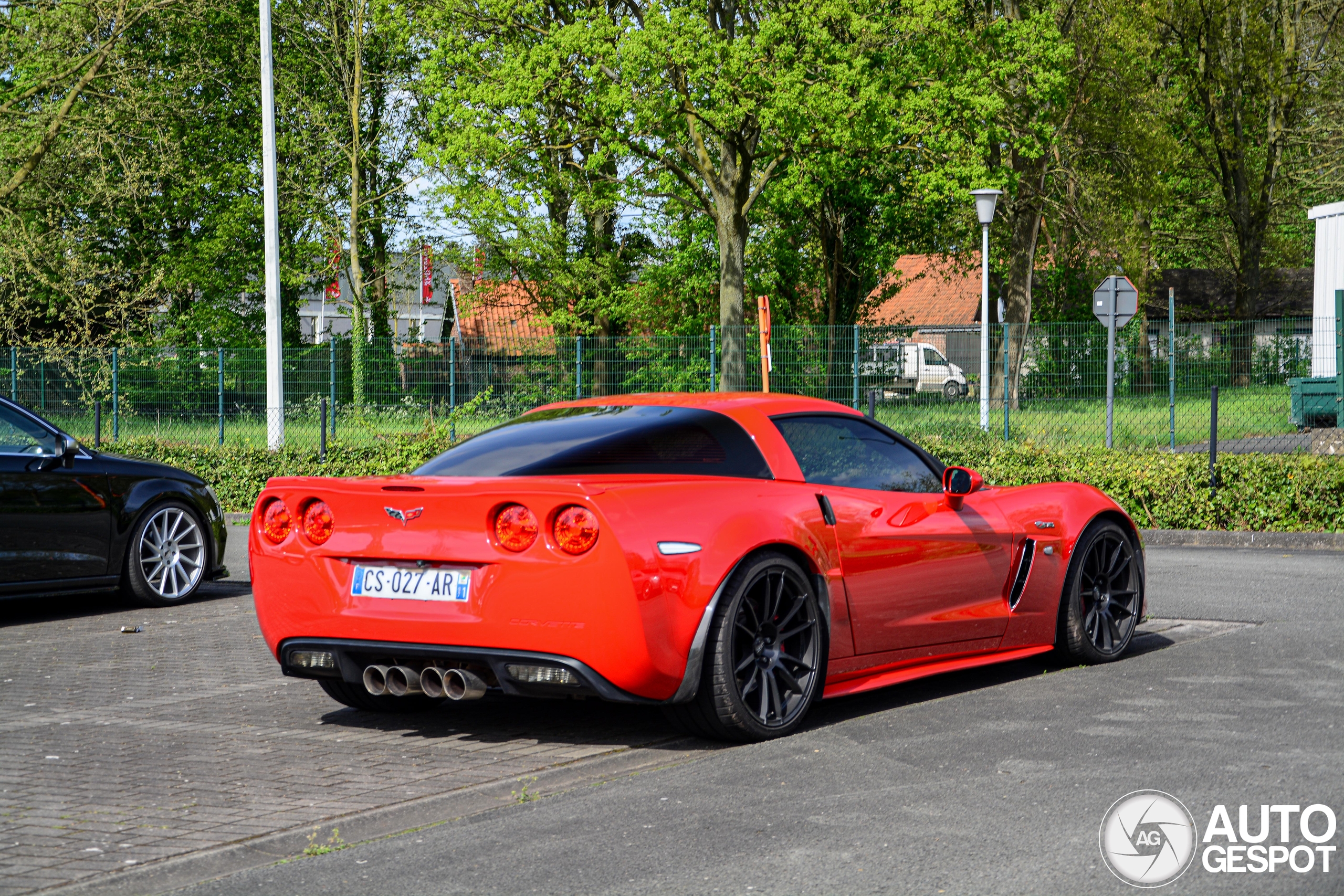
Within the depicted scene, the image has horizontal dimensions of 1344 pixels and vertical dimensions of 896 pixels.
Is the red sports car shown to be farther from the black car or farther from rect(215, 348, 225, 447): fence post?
rect(215, 348, 225, 447): fence post

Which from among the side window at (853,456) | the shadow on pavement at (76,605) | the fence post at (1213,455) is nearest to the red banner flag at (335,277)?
the fence post at (1213,455)

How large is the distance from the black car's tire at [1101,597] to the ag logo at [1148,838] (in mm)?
2297

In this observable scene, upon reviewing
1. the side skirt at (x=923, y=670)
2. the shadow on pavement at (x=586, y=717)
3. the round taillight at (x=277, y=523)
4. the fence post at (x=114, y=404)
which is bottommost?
the shadow on pavement at (x=586, y=717)

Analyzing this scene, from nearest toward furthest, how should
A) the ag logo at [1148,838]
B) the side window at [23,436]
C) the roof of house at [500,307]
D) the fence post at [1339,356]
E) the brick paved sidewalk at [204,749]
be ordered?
the ag logo at [1148,838], the brick paved sidewalk at [204,749], the side window at [23,436], the fence post at [1339,356], the roof of house at [500,307]

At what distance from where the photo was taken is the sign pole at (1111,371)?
21.5 metres

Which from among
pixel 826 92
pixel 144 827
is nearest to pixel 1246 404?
pixel 826 92

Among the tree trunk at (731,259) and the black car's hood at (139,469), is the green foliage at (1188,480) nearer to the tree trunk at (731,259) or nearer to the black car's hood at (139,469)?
the black car's hood at (139,469)

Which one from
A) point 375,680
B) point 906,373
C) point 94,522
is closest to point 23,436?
point 94,522

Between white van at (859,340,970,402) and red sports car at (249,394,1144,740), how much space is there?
1523 cm

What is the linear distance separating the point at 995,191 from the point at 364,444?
33.8 ft

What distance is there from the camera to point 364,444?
62.4 feet

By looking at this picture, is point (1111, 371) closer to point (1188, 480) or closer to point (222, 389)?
point (1188, 480)

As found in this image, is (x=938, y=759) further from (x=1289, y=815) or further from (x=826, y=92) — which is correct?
(x=826, y=92)

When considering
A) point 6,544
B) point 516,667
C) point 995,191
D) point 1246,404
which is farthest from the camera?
point 995,191
